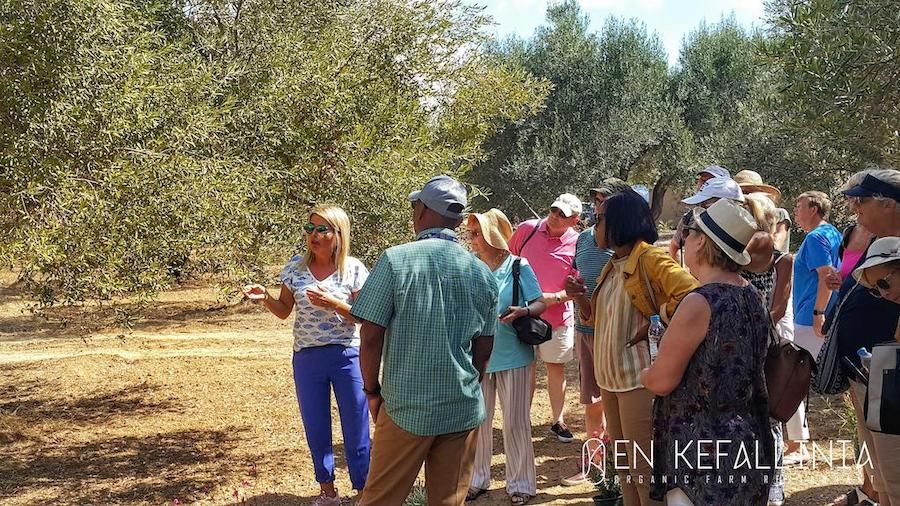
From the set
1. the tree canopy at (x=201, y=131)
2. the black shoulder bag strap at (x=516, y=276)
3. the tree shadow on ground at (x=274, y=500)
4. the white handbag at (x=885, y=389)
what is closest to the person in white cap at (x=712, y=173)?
the black shoulder bag strap at (x=516, y=276)

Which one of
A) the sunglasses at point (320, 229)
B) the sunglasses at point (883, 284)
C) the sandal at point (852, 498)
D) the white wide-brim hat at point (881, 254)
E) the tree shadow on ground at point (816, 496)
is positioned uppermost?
the sunglasses at point (320, 229)

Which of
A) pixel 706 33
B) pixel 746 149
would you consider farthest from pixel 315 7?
pixel 706 33

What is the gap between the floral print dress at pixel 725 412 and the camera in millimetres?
3033

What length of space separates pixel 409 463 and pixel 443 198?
3.80 ft

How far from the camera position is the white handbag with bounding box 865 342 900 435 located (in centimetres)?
331

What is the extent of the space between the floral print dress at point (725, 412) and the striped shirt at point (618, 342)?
0.66m

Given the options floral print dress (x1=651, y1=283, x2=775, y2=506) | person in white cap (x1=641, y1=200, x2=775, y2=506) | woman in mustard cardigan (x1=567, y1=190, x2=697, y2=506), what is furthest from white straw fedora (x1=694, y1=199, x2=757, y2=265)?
woman in mustard cardigan (x1=567, y1=190, x2=697, y2=506)

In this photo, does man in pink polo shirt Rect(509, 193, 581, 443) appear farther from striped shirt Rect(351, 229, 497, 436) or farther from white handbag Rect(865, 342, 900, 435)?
white handbag Rect(865, 342, 900, 435)

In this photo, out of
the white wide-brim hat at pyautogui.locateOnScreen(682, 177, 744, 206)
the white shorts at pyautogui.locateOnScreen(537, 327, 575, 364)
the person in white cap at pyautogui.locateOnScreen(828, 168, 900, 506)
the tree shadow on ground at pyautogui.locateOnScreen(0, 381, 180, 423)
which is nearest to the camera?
the person in white cap at pyautogui.locateOnScreen(828, 168, 900, 506)

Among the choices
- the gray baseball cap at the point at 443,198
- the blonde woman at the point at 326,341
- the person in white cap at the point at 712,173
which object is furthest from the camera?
the person in white cap at the point at 712,173

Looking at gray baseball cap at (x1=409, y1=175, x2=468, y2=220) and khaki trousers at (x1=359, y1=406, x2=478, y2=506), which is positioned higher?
gray baseball cap at (x1=409, y1=175, x2=468, y2=220)

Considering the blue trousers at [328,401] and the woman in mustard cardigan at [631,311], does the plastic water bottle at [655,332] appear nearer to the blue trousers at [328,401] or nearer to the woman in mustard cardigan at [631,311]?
the woman in mustard cardigan at [631,311]

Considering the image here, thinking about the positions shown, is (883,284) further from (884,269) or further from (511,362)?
(511,362)

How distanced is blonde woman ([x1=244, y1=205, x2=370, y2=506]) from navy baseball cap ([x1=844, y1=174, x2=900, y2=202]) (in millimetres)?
2870
